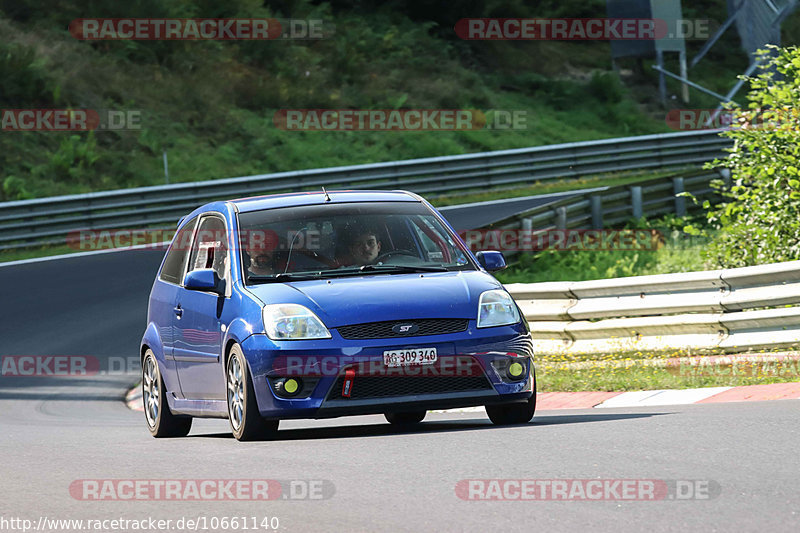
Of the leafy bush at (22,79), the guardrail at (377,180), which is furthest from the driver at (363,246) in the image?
the leafy bush at (22,79)

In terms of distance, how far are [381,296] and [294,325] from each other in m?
0.58

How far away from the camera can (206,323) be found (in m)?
9.36

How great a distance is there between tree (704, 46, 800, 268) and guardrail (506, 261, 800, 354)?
195 cm

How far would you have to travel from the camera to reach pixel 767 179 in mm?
14469

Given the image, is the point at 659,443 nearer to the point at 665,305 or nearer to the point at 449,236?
the point at 449,236

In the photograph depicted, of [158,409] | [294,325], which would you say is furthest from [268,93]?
[294,325]

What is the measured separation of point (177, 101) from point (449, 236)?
27070mm

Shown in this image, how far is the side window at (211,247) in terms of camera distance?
965 centimetres

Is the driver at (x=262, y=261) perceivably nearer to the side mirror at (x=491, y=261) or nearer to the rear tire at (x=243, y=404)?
the rear tire at (x=243, y=404)

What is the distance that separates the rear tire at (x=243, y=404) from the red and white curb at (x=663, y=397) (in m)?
2.79

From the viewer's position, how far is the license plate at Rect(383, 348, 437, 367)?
8.39 meters

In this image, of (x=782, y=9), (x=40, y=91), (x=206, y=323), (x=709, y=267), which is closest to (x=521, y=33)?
(x=782, y=9)

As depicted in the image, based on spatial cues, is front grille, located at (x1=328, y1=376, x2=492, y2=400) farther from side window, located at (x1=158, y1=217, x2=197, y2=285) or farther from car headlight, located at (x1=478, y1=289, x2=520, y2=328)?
side window, located at (x1=158, y1=217, x2=197, y2=285)

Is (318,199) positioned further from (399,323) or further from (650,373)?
(650,373)
